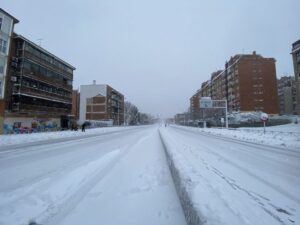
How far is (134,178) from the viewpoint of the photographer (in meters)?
5.77

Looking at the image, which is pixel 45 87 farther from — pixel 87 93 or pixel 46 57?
pixel 87 93

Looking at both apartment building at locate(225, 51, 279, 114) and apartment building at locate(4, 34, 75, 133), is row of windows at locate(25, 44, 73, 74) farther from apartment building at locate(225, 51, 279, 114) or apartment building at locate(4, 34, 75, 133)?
apartment building at locate(225, 51, 279, 114)

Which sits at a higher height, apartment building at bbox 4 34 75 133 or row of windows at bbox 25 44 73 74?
row of windows at bbox 25 44 73 74

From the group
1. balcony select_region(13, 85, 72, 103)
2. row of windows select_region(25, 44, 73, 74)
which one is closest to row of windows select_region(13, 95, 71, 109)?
balcony select_region(13, 85, 72, 103)

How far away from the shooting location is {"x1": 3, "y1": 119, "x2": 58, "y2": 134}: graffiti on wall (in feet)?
109

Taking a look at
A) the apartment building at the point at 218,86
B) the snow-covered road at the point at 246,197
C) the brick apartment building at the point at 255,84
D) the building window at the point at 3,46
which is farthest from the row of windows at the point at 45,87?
the apartment building at the point at 218,86

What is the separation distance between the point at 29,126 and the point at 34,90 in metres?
6.95

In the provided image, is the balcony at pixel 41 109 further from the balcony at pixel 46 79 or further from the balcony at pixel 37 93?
the balcony at pixel 46 79

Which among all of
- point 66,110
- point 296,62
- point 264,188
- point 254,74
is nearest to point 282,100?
point 254,74

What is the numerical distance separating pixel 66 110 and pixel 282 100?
109 meters

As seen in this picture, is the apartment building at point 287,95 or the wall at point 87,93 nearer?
the wall at point 87,93

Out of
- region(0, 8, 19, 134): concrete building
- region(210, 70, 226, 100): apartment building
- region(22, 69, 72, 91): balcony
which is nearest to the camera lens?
region(0, 8, 19, 134): concrete building

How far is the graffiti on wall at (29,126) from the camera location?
109 feet

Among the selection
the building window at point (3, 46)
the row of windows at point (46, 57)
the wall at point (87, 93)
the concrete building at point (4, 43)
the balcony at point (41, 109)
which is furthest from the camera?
the wall at point (87, 93)
